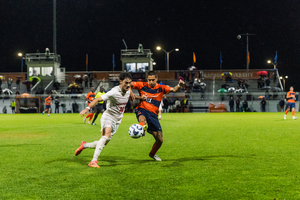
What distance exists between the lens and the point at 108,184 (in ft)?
17.8

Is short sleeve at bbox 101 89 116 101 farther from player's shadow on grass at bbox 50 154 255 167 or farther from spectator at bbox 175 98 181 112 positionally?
spectator at bbox 175 98 181 112

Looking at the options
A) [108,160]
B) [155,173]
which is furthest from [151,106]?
[155,173]

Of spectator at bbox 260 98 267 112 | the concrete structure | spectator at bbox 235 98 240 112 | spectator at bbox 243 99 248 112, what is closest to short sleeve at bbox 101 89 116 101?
spectator at bbox 235 98 240 112

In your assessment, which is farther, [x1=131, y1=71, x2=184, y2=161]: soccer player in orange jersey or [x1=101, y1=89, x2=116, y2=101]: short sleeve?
[x1=131, y1=71, x2=184, y2=161]: soccer player in orange jersey

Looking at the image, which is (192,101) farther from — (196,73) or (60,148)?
(60,148)

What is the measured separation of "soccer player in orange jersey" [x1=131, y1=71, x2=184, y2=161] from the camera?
24.7ft

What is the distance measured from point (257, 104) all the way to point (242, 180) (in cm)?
3619

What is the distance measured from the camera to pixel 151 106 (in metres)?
7.69

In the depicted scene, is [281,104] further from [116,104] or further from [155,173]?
[155,173]

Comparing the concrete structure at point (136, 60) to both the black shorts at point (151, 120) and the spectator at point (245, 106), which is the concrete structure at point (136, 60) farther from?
the black shorts at point (151, 120)

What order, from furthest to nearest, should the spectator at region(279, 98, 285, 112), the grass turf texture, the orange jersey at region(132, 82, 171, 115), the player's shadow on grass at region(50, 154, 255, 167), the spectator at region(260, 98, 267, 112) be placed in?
the spectator at region(260, 98, 267, 112) < the spectator at region(279, 98, 285, 112) < the orange jersey at region(132, 82, 171, 115) < the player's shadow on grass at region(50, 154, 255, 167) < the grass turf texture

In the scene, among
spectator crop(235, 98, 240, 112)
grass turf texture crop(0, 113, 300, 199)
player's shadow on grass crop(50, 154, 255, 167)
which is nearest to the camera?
grass turf texture crop(0, 113, 300, 199)

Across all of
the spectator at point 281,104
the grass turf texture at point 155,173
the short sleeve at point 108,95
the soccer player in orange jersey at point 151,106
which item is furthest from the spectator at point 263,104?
the short sleeve at point 108,95

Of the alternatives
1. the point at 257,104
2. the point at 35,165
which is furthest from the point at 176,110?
the point at 35,165
